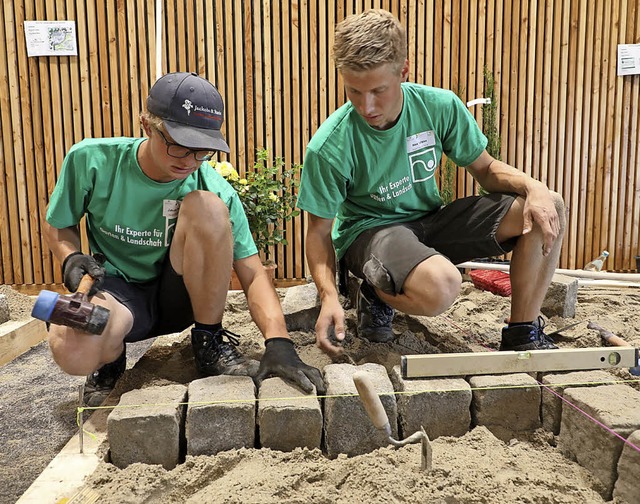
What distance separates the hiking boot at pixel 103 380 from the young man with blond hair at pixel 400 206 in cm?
86

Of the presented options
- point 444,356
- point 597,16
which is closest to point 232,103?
point 597,16

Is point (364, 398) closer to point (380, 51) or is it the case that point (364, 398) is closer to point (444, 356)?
point (444, 356)

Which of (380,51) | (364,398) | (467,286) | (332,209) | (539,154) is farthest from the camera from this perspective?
(539,154)

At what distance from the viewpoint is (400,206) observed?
248 centimetres

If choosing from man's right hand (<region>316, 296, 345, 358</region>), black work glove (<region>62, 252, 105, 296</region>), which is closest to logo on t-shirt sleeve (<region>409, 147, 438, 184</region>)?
man's right hand (<region>316, 296, 345, 358</region>)

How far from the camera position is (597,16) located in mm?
5324

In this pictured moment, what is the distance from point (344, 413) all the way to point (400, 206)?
108cm

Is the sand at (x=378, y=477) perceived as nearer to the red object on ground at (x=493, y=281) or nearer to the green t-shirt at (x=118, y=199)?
the green t-shirt at (x=118, y=199)

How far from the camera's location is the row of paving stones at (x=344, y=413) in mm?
1630

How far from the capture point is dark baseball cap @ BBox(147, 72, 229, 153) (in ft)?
6.12

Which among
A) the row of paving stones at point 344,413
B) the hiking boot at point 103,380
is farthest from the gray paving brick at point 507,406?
the hiking boot at point 103,380

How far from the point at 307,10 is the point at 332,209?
136 inches

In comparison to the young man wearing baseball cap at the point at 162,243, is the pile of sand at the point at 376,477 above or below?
below

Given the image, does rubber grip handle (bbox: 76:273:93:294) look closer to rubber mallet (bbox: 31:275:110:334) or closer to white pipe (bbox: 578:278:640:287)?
rubber mallet (bbox: 31:275:110:334)
